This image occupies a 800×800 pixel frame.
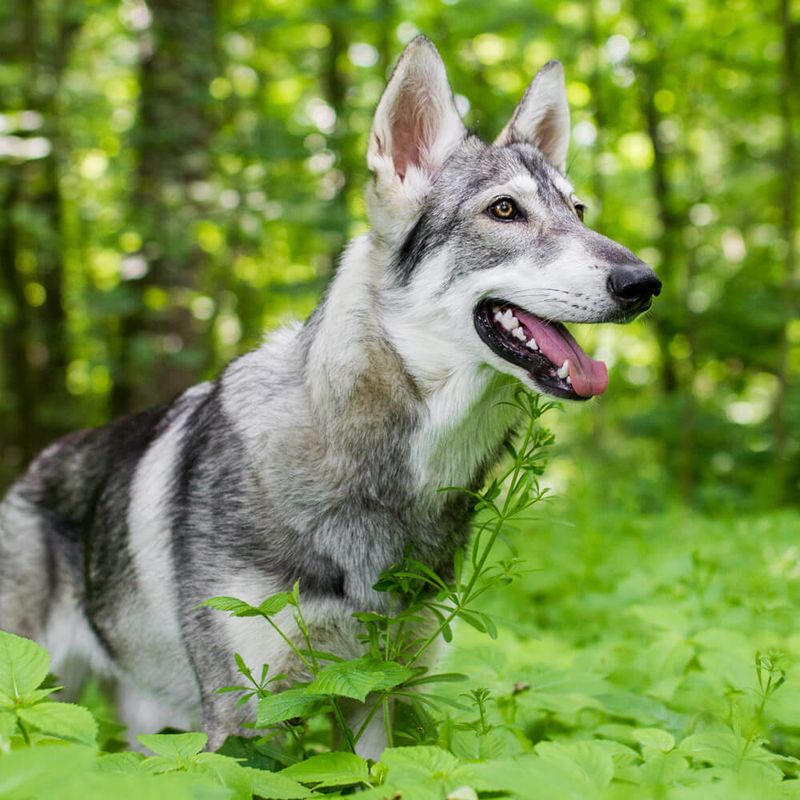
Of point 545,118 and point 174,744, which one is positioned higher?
point 545,118

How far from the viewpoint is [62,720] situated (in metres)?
1.71

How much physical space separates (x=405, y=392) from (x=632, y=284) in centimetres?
78

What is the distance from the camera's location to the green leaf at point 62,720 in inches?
65.9

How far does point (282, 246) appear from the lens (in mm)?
14164

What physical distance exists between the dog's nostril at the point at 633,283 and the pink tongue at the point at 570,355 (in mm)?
219

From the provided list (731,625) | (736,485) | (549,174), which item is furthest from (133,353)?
(736,485)

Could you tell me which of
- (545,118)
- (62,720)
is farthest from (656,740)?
(545,118)

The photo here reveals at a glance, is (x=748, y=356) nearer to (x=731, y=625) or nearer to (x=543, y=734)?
(x=731, y=625)

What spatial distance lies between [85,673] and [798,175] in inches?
308

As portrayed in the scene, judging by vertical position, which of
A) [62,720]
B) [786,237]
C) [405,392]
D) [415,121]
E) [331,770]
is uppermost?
[415,121]

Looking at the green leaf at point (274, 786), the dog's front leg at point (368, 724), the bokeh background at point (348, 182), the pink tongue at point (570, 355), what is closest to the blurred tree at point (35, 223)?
the bokeh background at point (348, 182)

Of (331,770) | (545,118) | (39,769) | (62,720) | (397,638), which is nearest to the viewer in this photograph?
(39,769)

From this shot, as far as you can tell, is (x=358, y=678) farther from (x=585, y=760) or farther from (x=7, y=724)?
(x=7, y=724)

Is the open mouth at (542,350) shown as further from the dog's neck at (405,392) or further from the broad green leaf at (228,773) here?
the broad green leaf at (228,773)
